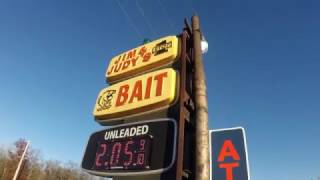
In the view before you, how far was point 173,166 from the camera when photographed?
14.0ft

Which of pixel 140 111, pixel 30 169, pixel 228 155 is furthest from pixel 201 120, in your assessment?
pixel 30 169

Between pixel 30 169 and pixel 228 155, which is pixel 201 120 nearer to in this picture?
pixel 228 155

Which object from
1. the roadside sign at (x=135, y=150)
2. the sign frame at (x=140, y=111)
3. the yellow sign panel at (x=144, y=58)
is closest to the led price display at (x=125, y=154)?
the roadside sign at (x=135, y=150)

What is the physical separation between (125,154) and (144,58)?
261 cm

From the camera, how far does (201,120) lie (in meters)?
4.44

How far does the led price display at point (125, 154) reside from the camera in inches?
179

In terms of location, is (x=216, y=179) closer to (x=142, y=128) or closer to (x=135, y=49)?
(x=142, y=128)

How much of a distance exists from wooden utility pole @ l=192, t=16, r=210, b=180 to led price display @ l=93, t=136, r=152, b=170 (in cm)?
88

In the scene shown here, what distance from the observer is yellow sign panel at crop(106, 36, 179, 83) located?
6.10 meters

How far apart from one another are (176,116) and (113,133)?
130 centimetres

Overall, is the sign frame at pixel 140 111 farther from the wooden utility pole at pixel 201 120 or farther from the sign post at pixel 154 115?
the wooden utility pole at pixel 201 120

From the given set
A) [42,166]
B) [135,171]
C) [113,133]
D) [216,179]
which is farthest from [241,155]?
[42,166]

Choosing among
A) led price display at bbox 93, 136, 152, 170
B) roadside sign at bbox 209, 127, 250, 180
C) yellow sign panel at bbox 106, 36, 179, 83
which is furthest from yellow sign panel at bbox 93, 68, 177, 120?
roadside sign at bbox 209, 127, 250, 180

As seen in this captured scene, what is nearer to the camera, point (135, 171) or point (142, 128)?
point (135, 171)
